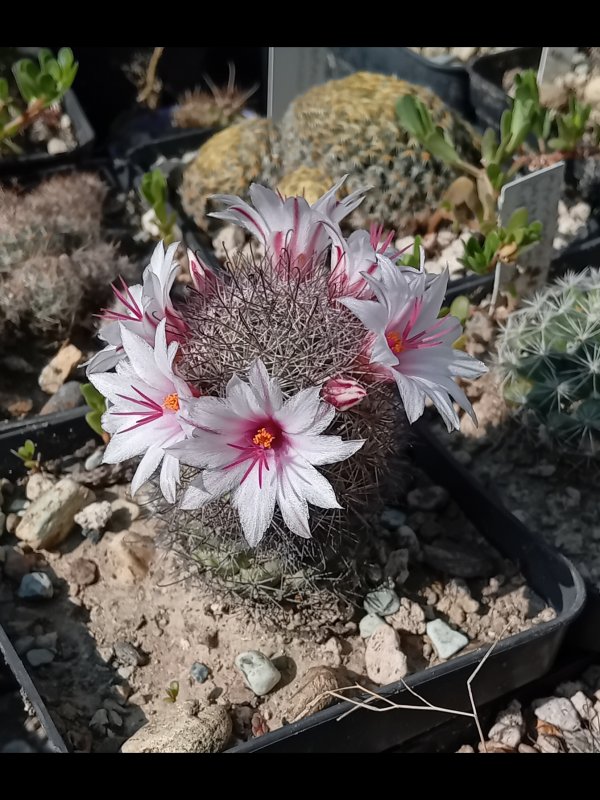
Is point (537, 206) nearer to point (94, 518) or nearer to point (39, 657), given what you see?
point (94, 518)

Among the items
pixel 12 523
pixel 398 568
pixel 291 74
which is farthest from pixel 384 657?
pixel 291 74

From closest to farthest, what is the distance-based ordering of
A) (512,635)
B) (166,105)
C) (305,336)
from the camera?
1. (305,336)
2. (512,635)
3. (166,105)

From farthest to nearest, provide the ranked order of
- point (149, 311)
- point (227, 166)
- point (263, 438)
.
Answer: point (227, 166) < point (149, 311) < point (263, 438)

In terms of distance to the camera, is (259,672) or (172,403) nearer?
(172,403)

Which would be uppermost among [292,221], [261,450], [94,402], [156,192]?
[292,221]

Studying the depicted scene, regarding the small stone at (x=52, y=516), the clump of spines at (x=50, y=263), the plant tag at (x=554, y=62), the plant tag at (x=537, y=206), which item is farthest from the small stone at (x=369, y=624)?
the plant tag at (x=554, y=62)

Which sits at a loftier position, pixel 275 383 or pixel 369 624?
pixel 275 383

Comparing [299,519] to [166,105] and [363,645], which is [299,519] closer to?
[363,645]
